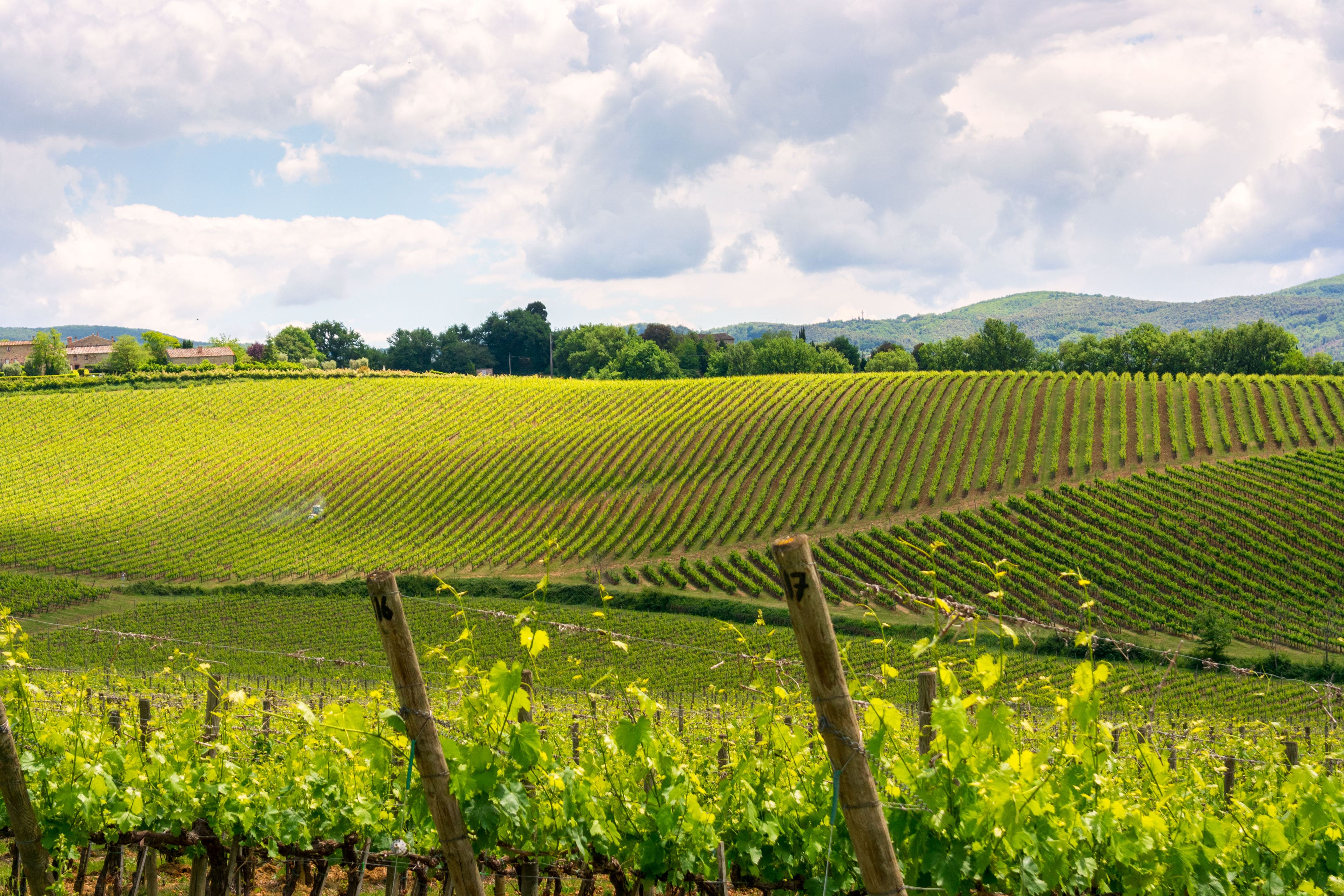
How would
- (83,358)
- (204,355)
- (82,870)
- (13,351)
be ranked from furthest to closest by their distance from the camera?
(13,351) → (83,358) → (204,355) → (82,870)

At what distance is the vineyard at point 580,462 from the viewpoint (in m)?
44.8

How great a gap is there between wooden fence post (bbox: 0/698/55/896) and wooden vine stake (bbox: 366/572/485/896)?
226 cm

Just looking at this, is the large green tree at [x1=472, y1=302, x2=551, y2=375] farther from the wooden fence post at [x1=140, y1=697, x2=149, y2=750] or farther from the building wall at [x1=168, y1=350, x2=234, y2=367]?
the wooden fence post at [x1=140, y1=697, x2=149, y2=750]

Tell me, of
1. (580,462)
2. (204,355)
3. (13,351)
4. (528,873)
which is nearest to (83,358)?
(13,351)

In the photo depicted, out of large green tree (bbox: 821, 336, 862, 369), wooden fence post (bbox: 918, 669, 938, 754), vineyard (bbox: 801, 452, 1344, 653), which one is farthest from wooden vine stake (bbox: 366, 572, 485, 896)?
large green tree (bbox: 821, 336, 862, 369)

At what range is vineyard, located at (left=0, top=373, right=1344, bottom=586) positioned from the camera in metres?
44.8

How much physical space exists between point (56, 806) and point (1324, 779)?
6298mm

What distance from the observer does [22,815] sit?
Result: 4.38 meters

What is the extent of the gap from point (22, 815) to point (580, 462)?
51.2 meters

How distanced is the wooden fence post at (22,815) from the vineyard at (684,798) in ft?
1.05

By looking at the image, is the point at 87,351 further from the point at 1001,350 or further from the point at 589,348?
the point at 1001,350

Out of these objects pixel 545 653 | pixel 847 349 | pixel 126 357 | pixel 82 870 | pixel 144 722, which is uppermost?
pixel 847 349

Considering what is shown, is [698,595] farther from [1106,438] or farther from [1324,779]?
[1324,779]

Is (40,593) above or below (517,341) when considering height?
below
